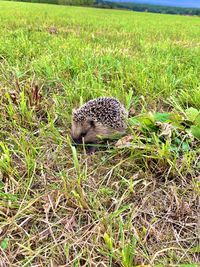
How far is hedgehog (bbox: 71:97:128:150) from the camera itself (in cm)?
285

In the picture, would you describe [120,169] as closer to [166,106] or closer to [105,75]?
[166,106]

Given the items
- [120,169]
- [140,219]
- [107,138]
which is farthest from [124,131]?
[140,219]

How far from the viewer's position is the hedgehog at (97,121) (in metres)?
2.85

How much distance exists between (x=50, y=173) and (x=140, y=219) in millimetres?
797

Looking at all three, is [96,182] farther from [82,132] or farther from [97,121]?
[97,121]

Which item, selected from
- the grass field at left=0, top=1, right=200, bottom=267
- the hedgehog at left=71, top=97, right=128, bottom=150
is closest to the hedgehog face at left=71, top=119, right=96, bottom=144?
the hedgehog at left=71, top=97, right=128, bottom=150

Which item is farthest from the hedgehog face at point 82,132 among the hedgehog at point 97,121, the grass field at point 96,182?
the grass field at point 96,182

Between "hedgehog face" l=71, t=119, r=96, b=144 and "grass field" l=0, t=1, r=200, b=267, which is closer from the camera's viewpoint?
"grass field" l=0, t=1, r=200, b=267

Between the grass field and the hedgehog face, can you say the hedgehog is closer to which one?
the hedgehog face

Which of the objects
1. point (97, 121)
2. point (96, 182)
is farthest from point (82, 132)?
point (96, 182)

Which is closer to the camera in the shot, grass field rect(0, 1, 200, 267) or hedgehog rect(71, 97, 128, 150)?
grass field rect(0, 1, 200, 267)

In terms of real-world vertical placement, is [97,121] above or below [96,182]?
above

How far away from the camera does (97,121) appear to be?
292cm

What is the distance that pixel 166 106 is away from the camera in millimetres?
3518
